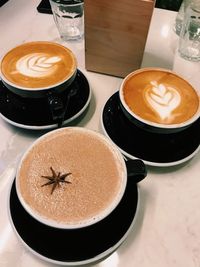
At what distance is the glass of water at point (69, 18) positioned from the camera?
80cm

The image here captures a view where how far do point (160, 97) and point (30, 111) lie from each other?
264 mm

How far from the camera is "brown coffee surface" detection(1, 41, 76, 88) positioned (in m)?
0.54

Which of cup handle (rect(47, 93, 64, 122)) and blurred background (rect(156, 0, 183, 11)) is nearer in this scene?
cup handle (rect(47, 93, 64, 122))

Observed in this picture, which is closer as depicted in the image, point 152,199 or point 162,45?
point 152,199

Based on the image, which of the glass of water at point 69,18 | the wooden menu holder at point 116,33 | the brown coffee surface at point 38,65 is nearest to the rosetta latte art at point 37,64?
the brown coffee surface at point 38,65

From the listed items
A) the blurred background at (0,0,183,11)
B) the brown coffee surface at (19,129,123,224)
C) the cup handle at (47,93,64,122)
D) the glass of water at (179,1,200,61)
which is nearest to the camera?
the brown coffee surface at (19,129,123,224)

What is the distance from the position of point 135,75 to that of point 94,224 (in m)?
0.32

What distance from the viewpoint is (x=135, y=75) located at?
56cm

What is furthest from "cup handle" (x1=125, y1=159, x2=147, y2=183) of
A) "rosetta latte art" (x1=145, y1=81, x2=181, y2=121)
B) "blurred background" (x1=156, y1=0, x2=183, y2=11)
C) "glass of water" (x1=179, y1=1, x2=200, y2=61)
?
"blurred background" (x1=156, y1=0, x2=183, y2=11)

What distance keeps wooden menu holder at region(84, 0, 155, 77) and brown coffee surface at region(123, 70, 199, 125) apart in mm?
87

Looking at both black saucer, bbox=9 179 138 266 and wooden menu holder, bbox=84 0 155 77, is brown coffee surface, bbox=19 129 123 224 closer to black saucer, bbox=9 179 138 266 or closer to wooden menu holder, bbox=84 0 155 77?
black saucer, bbox=9 179 138 266

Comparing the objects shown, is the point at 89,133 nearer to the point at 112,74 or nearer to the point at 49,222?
the point at 49,222

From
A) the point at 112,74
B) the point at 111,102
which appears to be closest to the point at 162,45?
the point at 112,74

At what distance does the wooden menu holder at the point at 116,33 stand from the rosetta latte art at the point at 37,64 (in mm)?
113
